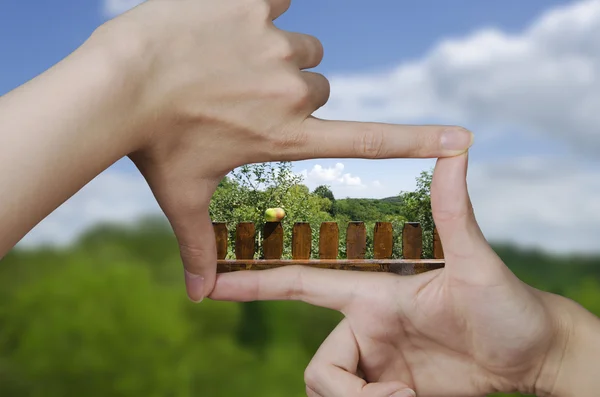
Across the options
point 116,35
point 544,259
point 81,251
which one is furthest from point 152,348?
point 544,259

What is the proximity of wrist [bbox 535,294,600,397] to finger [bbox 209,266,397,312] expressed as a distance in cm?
33

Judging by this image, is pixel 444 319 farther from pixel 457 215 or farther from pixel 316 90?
pixel 316 90

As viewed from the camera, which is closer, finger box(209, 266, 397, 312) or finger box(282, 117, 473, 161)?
finger box(282, 117, 473, 161)

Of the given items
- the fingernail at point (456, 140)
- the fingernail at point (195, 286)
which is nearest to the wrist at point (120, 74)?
the fingernail at point (195, 286)

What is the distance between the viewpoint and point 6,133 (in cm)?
87

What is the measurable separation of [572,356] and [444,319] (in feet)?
0.86

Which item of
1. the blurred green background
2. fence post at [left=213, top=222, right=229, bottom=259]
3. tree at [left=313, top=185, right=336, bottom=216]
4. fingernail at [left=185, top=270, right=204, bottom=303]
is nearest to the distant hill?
tree at [left=313, top=185, right=336, bottom=216]

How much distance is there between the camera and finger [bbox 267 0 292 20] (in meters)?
1.13

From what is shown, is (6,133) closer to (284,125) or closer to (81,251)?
(284,125)

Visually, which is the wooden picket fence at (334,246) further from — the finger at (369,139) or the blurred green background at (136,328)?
the finger at (369,139)

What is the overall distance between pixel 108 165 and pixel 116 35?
216 mm

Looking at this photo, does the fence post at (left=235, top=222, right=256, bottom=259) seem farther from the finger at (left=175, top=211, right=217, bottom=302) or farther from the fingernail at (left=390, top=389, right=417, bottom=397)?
the fingernail at (left=390, top=389, right=417, bottom=397)

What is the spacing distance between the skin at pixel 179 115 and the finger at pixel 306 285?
6.3 inches

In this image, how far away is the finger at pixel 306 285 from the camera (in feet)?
3.88
